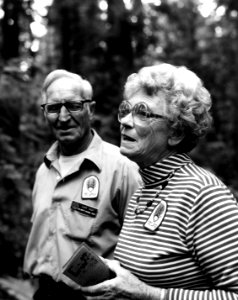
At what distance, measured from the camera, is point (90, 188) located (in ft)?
10.9

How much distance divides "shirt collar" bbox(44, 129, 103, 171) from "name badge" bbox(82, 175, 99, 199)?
10 centimetres

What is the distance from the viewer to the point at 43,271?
3.31 m

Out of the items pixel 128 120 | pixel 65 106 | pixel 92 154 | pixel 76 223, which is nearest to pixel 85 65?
pixel 65 106

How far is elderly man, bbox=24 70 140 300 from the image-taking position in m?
3.24

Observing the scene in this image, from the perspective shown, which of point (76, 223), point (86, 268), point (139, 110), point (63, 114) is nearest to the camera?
point (86, 268)

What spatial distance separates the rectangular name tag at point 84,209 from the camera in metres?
3.25

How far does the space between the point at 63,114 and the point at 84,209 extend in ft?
2.52

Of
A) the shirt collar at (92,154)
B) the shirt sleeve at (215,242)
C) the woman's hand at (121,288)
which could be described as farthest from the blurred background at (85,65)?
the shirt sleeve at (215,242)

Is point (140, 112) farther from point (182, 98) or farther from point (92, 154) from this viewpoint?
point (92, 154)

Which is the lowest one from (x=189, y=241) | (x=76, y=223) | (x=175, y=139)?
(x=76, y=223)

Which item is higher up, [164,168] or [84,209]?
[164,168]

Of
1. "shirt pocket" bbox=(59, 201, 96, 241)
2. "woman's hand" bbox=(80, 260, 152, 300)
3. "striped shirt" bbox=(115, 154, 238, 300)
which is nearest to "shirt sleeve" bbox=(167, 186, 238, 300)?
"striped shirt" bbox=(115, 154, 238, 300)

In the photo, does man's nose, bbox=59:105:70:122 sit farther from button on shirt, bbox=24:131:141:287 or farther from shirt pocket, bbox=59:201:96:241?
shirt pocket, bbox=59:201:96:241

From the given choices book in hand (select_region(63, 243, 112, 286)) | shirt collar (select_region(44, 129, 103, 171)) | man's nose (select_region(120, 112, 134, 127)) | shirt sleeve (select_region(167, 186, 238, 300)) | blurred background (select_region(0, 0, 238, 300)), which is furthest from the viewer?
blurred background (select_region(0, 0, 238, 300))
